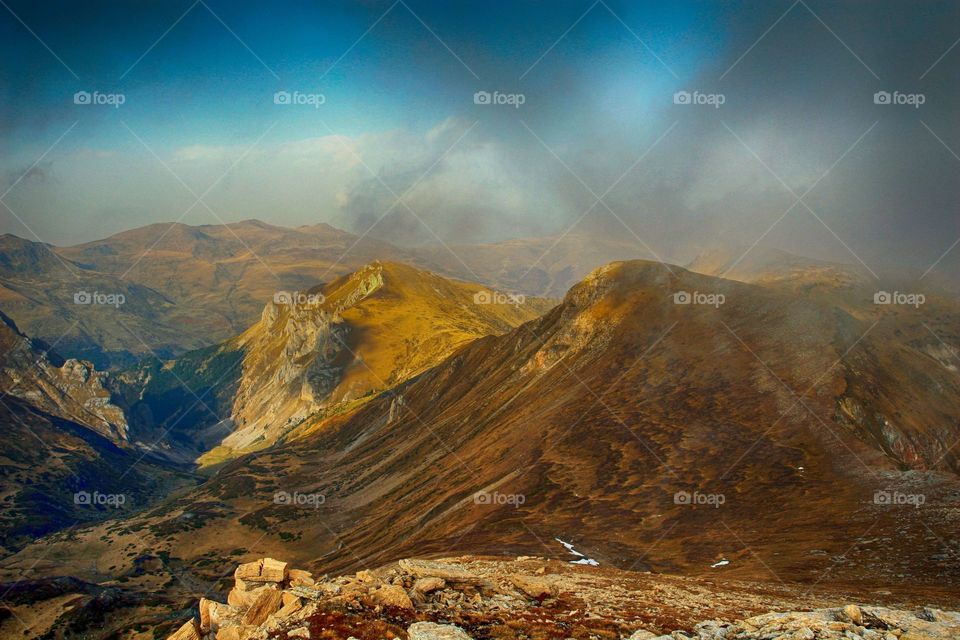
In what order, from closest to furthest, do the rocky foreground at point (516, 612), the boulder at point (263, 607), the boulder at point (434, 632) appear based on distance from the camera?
the boulder at point (434, 632), the rocky foreground at point (516, 612), the boulder at point (263, 607)

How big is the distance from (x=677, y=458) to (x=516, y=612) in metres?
71.5

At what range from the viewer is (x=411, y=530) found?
372ft

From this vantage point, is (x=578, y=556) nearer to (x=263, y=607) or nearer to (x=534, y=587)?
(x=534, y=587)

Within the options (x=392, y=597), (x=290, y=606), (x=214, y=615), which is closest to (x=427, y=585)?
(x=392, y=597)

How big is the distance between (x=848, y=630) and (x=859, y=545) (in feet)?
110

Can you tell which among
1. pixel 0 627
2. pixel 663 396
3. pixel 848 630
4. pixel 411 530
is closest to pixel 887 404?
pixel 663 396

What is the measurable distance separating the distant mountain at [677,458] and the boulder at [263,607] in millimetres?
34928

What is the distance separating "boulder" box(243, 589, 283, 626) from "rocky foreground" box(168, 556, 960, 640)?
47mm

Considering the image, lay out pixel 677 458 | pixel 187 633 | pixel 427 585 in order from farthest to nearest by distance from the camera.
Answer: pixel 677 458 → pixel 427 585 → pixel 187 633

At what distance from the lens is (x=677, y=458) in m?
95.5

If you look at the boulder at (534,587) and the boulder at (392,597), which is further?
the boulder at (534,587)

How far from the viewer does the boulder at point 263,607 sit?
102 ft

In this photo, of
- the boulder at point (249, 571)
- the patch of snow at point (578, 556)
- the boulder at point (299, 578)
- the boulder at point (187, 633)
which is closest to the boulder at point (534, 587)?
the boulder at point (299, 578)

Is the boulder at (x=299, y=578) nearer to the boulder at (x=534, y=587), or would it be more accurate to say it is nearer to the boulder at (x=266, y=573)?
the boulder at (x=266, y=573)
